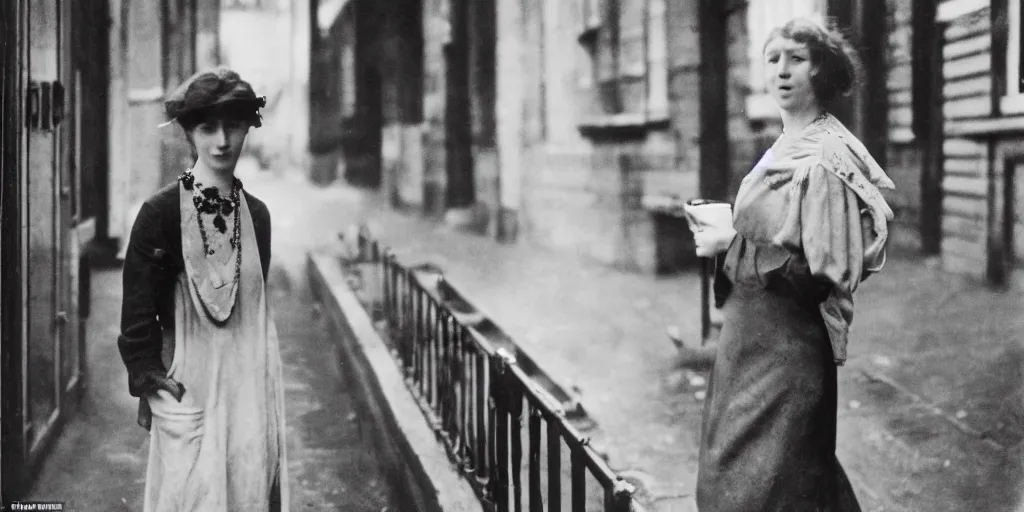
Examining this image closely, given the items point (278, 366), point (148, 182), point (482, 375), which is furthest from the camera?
point (148, 182)

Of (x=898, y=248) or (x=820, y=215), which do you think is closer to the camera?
(x=820, y=215)

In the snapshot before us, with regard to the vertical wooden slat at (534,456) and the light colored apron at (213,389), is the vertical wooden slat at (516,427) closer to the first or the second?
the vertical wooden slat at (534,456)

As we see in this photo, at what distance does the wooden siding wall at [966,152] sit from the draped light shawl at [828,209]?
225 centimetres

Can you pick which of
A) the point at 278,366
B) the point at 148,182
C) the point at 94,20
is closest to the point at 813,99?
the point at 278,366

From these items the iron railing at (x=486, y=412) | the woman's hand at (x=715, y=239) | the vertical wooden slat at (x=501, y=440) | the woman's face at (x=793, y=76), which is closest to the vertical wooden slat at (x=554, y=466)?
the iron railing at (x=486, y=412)

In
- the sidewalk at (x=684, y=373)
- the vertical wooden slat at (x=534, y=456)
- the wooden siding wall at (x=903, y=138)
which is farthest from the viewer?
the wooden siding wall at (x=903, y=138)

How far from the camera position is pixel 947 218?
4758 mm

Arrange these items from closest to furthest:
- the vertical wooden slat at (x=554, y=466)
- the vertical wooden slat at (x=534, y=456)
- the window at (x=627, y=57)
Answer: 1. the vertical wooden slat at (x=554, y=466)
2. the vertical wooden slat at (x=534, y=456)
3. the window at (x=627, y=57)

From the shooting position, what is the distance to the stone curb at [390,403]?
12.0 feet

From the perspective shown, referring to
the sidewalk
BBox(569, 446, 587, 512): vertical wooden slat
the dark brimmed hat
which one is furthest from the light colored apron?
the sidewalk

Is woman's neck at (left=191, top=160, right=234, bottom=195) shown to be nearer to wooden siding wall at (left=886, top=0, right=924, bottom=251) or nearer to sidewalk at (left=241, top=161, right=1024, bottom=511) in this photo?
sidewalk at (left=241, top=161, right=1024, bottom=511)

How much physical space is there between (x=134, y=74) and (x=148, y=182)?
0.67 meters

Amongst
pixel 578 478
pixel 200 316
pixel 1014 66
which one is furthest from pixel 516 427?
pixel 1014 66

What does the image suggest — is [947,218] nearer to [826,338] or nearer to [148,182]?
[826,338]
